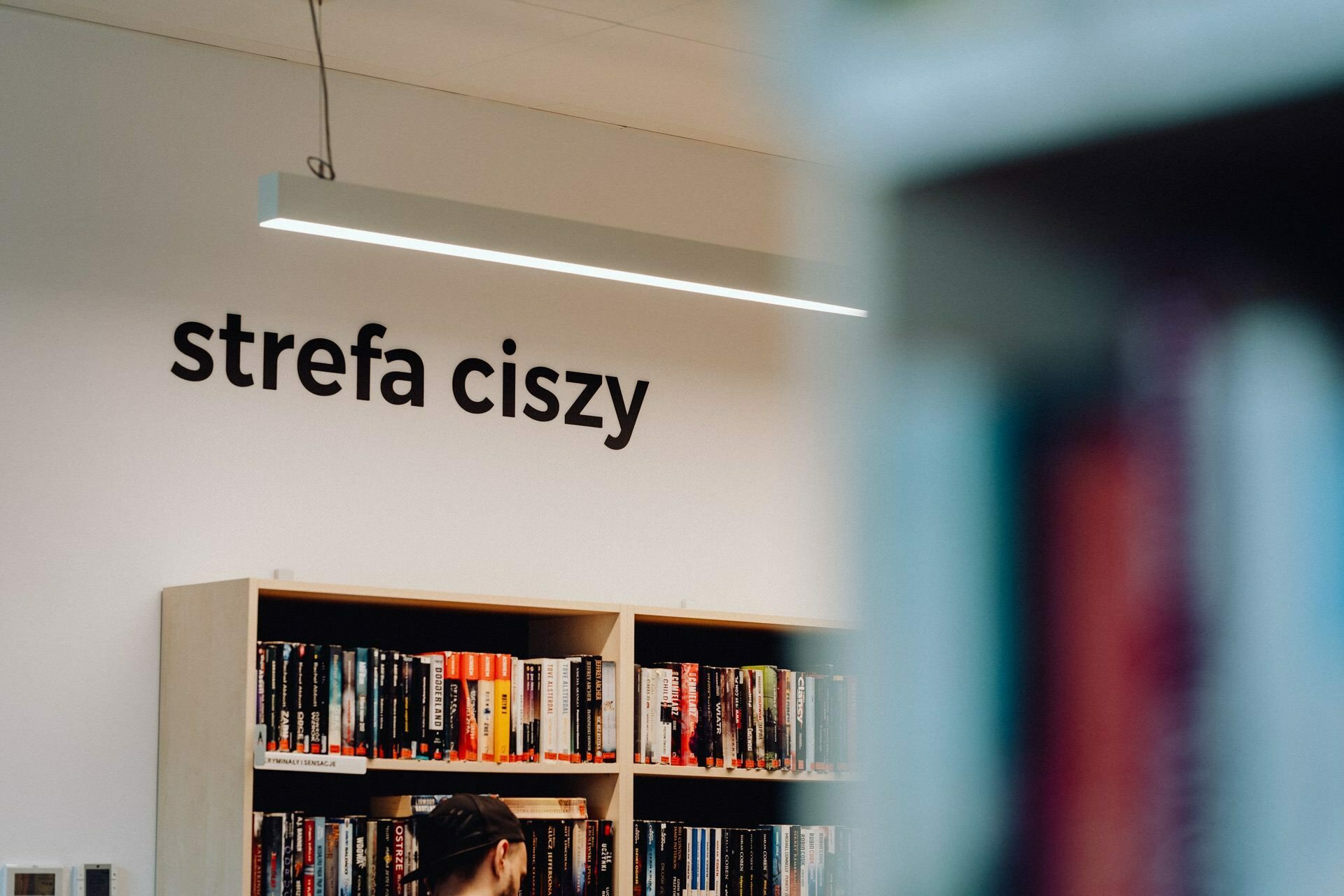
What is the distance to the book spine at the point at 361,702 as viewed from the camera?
10.9 ft

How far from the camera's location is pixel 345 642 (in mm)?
3613

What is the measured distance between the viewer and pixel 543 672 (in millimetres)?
3619

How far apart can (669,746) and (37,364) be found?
5.32 feet

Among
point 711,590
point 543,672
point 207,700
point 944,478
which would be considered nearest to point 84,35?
point 207,700

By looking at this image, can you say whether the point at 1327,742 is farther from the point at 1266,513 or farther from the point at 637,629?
the point at 637,629

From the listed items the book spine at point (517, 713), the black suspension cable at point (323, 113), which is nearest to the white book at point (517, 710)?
the book spine at point (517, 713)

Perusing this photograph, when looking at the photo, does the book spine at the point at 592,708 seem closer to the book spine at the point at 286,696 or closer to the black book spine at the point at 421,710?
the black book spine at the point at 421,710

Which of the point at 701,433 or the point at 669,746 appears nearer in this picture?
the point at 669,746

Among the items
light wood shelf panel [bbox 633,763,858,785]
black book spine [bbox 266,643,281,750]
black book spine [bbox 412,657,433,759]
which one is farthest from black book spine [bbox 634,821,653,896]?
black book spine [bbox 266,643,281,750]

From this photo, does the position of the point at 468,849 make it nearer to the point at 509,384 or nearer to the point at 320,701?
the point at 320,701

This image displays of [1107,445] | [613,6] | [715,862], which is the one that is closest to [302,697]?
[715,862]

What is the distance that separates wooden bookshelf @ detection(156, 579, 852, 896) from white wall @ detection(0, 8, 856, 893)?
106 millimetres

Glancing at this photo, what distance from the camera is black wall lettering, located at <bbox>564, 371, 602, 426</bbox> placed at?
4.14 meters

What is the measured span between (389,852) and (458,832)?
208mm
